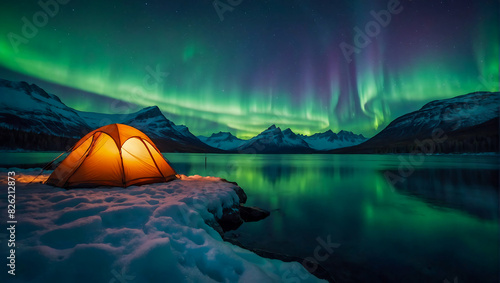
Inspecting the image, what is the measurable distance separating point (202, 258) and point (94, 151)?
8764 millimetres

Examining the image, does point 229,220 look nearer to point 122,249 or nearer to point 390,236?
point 122,249

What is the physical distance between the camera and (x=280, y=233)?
996 cm

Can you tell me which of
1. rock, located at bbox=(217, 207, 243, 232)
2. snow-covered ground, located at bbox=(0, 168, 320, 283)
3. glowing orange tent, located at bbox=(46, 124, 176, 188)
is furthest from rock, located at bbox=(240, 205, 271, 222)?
snow-covered ground, located at bbox=(0, 168, 320, 283)

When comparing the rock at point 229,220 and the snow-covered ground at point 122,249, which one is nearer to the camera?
the snow-covered ground at point 122,249

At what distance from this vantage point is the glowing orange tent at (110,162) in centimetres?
936

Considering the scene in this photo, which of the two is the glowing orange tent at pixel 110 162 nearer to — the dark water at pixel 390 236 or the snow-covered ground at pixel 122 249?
the snow-covered ground at pixel 122 249

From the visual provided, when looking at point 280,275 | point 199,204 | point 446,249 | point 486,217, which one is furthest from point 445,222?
point 199,204

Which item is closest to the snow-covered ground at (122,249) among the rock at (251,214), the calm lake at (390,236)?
the calm lake at (390,236)

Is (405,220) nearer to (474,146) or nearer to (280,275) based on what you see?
(280,275)

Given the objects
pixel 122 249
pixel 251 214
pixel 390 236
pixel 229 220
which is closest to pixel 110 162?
pixel 229 220

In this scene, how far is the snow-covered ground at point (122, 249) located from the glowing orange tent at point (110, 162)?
246cm

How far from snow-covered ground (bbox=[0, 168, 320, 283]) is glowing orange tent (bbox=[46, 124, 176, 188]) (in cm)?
246

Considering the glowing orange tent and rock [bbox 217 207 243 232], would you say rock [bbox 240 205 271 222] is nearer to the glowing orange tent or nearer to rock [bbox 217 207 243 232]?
rock [bbox 217 207 243 232]

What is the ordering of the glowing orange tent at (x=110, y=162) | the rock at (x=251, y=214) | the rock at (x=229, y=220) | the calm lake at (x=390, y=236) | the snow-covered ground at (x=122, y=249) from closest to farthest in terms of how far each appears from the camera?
the snow-covered ground at (x=122, y=249) → the calm lake at (x=390, y=236) → the glowing orange tent at (x=110, y=162) → the rock at (x=229, y=220) → the rock at (x=251, y=214)
